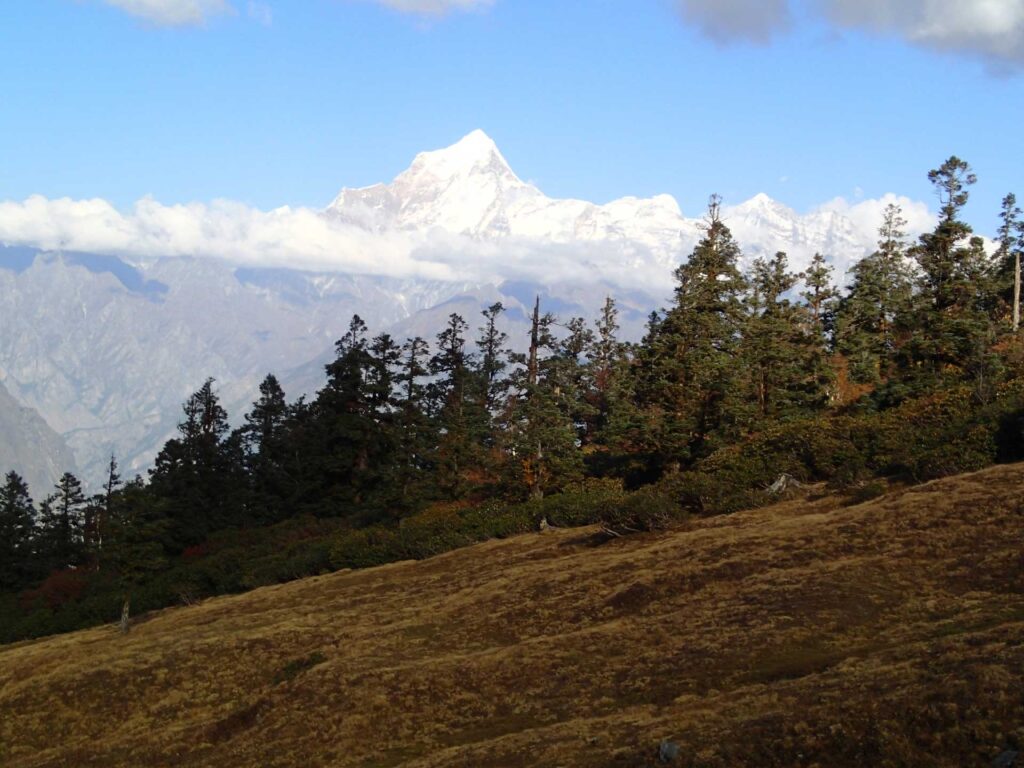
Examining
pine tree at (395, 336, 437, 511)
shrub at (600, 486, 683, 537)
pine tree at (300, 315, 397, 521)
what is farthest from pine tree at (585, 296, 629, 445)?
shrub at (600, 486, 683, 537)

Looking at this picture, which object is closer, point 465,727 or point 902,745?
point 902,745

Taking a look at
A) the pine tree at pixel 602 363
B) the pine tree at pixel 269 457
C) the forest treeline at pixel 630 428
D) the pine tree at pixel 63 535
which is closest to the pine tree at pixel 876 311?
the forest treeline at pixel 630 428

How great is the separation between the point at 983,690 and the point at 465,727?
939 centimetres

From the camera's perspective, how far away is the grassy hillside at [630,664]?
13500mm

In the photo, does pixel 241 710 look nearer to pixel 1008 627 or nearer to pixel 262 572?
pixel 1008 627

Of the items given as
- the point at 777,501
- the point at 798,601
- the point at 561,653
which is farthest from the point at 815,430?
the point at 561,653

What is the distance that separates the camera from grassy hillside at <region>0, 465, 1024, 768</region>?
13500 millimetres

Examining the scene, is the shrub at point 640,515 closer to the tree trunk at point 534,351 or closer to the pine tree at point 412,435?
the tree trunk at point 534,351

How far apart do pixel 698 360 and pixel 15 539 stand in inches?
2663

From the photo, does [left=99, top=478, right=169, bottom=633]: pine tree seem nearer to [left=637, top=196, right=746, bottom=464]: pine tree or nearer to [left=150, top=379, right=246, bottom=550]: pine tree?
[left=150, top=379, right=246, bottom=550]: pine tree

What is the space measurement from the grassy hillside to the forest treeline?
7013mm

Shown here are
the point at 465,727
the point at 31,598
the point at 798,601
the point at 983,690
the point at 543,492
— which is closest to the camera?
the point at 983,690

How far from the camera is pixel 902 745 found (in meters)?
11.9

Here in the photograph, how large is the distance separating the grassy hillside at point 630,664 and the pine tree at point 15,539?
55286mm
